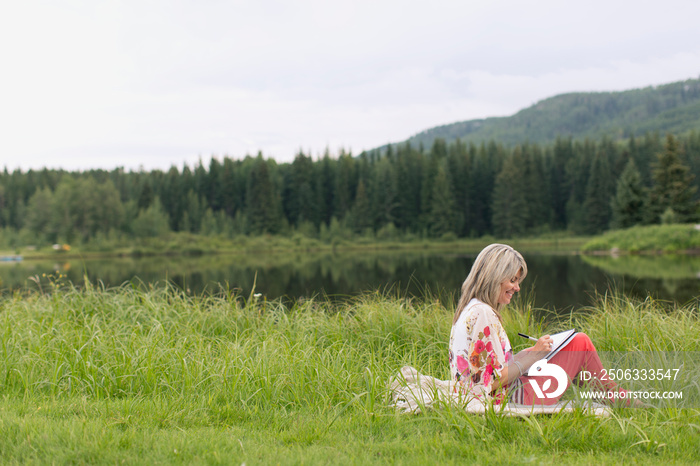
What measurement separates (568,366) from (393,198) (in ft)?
210

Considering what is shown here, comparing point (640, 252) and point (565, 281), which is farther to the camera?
point (640, 252)

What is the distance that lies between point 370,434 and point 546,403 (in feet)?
4.08

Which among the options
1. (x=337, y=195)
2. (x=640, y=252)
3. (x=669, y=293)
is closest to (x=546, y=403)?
(x=669, y=293)

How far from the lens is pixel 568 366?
11.2 ft

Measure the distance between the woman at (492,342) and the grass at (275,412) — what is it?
24 cm

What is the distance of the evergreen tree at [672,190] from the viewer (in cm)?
3762

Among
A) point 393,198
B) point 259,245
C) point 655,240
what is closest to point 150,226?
point 259,245

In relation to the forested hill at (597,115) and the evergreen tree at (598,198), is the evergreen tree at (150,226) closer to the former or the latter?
the evergreen tree at (598,198)

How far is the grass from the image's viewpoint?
110 inches

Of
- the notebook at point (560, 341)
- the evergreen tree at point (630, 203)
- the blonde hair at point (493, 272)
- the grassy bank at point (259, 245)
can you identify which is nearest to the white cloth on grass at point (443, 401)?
the notebook at point (560, 341)

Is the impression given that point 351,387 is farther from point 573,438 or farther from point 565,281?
point 565,281

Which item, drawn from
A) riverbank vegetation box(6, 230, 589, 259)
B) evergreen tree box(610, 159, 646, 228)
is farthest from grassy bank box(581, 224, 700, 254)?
riverbank vegetation box(6, 230, 589, 259)

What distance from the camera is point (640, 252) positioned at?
34312 mm

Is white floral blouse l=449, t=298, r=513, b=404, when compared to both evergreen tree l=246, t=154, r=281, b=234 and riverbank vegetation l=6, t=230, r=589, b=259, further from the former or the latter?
evergreen tree l=246, t=154, r=281, b=234
